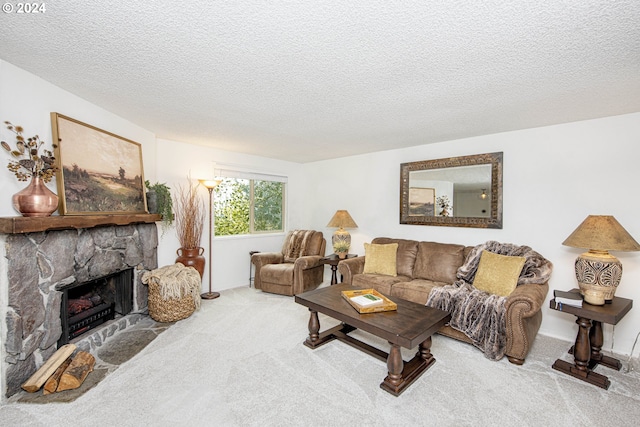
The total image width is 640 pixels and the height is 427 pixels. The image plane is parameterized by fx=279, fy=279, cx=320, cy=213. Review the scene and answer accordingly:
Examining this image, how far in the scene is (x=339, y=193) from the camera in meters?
5.03

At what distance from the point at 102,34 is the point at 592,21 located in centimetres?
256

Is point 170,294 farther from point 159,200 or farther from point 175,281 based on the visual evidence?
point 159,200

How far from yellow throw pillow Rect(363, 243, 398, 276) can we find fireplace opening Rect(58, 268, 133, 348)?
113 inches

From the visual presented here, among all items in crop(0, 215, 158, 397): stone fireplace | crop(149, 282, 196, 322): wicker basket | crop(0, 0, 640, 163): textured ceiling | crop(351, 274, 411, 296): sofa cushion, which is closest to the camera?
crop(0, 0, 640, 163): textured ceiling

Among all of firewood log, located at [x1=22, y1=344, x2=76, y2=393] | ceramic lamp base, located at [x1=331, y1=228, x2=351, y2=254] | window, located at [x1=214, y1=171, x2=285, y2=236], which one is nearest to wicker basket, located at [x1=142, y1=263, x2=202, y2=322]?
firewood log, located at [x1=22, y1=344, x2=76, y2=393]

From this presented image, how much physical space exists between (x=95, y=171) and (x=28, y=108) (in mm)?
690

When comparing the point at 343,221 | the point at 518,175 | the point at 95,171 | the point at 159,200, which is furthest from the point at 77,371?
the point at 518,175

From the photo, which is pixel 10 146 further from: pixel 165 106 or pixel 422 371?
pixel 422 371

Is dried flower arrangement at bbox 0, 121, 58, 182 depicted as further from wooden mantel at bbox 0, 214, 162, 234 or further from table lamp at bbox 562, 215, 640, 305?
table lamp at bbox 562, 215, 640, 305

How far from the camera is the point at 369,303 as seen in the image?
238cm

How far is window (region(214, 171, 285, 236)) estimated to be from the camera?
461 cm

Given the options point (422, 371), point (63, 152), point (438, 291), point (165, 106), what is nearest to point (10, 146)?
point (63, 152)

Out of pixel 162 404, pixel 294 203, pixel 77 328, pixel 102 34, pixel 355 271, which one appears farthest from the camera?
pixel 294 203

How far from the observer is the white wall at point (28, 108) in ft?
6.23
